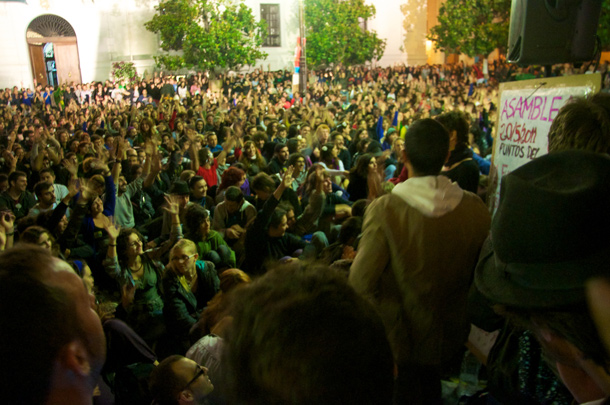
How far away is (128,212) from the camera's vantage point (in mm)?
5520

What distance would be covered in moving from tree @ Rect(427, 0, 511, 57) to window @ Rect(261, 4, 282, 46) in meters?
10.1

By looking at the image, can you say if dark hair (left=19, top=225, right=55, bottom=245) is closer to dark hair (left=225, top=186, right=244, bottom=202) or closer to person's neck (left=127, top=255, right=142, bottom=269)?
person's neck (left=127, top=255, right=142, bottom=269)

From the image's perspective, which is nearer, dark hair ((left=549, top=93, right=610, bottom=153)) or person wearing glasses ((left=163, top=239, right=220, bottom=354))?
dark hair ((left=549, top=93, right=610, bottom=153))

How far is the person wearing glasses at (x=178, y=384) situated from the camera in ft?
7.70

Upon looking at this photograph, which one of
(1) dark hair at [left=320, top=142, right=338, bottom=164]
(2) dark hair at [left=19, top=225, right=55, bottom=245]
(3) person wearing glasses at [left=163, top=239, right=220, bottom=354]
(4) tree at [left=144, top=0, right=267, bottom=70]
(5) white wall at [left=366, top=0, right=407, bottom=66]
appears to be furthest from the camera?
(5) white wall at [left=366, top=0, right=407, bottom=66]

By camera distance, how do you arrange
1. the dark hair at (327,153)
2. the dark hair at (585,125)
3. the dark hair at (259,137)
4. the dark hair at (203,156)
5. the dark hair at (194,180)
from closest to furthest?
the dark hair at (585,125) → the dark hair at (194,180) → the dark hair at (203,156) → the dark hair at (327,153) → the dark hair at (259,137)

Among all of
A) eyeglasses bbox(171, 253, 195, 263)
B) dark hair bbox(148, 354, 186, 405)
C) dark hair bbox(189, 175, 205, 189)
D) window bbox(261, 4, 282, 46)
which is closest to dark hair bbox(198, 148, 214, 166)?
dark hair bbox(189, 175, 205, 189)

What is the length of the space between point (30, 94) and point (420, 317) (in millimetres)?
23478

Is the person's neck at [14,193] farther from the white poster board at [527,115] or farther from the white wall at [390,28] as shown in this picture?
the white wall at [390,28]

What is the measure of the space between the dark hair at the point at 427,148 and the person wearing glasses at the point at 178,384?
1.46 metres

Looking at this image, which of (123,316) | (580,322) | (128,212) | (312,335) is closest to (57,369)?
(312,335)

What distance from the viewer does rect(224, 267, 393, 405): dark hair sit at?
30.5 inches

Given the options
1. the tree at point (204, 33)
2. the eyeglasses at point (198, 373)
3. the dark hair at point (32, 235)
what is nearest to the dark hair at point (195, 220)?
the dark hair at point (32, 235)

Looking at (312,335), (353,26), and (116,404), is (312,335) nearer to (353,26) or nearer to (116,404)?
(116,404)
